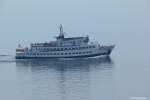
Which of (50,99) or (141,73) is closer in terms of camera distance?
(50,99)

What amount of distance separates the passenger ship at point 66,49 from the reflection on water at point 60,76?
30.1 inches

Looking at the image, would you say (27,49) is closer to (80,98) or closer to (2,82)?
(2,82)

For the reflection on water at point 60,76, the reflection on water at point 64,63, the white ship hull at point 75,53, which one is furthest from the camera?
the white ship hull at point 75,53

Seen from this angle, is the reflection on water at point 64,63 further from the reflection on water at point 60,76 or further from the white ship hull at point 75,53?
the white ship hull at point 75,53

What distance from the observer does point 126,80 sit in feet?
94.9

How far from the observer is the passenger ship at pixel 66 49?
42.8 meters

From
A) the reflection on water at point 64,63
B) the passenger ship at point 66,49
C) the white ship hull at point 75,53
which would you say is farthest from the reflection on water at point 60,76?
the passenger ship at point 66,49

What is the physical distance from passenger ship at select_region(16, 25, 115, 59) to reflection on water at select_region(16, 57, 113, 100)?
77 cm

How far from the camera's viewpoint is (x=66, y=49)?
43.3m

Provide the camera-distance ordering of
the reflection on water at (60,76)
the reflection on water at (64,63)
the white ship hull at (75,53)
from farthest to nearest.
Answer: the white ship hull at (75,53)
the reflection on water at (64,63)
the reflection on water at (60,76)

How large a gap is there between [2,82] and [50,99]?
7200 mm

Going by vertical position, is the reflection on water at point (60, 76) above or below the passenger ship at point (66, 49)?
below


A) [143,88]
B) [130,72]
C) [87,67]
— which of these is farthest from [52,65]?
[143,88]

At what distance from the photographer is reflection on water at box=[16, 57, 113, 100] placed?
25.6 meters
